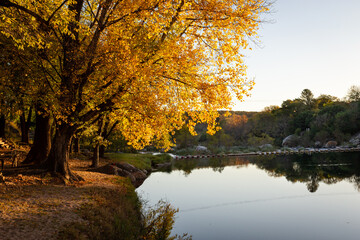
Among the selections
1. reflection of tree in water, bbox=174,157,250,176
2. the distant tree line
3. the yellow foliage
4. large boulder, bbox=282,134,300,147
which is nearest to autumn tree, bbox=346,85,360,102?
the distant tree line

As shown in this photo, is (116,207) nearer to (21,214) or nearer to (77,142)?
(21,214)

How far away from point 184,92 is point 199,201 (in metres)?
6.04

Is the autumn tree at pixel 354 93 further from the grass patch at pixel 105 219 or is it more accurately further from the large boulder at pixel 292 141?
the grass patch at pixel 105 219

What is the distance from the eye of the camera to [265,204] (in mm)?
13031

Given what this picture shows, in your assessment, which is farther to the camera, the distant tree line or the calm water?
the distant tree line

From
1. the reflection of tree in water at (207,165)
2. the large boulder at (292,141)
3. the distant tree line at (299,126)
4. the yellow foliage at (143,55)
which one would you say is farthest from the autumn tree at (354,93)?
the yellow foliage at (143,55)

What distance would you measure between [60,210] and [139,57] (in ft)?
17.4

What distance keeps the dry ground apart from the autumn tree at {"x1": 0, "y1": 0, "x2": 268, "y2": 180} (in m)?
1.07

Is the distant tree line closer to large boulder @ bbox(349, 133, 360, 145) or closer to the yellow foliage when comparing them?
large boulder @ bbox(349, 133, 360, 145)

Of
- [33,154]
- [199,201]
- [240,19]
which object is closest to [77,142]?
[33,154]

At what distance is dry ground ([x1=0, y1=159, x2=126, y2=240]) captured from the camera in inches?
215

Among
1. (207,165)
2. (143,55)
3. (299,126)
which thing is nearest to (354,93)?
(299,126)

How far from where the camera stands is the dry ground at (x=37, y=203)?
5.45 metres

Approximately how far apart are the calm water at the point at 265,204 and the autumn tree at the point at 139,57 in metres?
4.00
